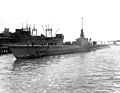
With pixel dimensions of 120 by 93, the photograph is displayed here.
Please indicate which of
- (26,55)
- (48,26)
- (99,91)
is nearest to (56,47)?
(26,55)

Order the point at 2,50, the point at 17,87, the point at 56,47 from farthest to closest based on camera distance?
the point at 2,50
the point at 56,47
the point at 17,87

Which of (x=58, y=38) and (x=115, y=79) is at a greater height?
(x=58, y=38)

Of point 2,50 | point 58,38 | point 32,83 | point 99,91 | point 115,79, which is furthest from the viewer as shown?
point 58,38

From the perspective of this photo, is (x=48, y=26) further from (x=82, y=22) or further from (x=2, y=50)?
(x=2, y=50)

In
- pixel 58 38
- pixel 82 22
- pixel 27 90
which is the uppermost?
pixel 82 22

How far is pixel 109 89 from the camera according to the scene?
87.3 ft

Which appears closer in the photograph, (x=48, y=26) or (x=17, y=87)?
(x=17, y=87)

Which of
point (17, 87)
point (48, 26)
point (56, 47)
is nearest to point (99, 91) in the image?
point (17, 87)

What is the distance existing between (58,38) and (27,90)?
13110 cm

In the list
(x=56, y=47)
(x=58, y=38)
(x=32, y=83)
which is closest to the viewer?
(x=32, y=83)

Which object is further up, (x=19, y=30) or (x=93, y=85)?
(x=19, y=30)

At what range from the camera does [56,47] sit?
105625mm

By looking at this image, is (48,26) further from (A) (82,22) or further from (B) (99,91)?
(B) (99,91)

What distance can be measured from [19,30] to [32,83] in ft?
411
